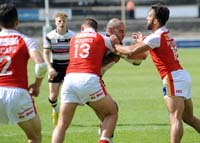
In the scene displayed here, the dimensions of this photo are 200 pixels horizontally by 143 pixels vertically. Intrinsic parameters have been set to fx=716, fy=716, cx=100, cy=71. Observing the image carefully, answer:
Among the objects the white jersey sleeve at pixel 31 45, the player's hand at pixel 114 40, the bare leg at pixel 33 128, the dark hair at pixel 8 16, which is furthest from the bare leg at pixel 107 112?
the dark hair at pixel 8 16

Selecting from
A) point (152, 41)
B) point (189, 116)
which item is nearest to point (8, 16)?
point (152, 41)

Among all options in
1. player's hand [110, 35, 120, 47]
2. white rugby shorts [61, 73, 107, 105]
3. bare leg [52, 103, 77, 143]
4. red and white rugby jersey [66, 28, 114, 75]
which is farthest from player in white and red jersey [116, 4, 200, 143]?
bare leg [52, 103, 77, 143]

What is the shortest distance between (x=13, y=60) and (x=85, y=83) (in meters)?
1.35

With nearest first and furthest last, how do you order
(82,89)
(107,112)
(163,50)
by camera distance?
(82,89), (107,112), (163,50)

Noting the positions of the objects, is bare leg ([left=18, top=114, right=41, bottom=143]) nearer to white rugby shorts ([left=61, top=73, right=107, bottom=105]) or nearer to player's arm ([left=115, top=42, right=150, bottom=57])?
white rugby shorts ([left=61, top=73, right=107, bottom=105])

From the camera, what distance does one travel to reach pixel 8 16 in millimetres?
9641

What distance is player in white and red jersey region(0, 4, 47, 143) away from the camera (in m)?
9.55

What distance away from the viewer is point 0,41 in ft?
31.9

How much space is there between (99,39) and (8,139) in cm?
350

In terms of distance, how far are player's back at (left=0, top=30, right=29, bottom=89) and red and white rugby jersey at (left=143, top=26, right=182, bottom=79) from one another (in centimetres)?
228

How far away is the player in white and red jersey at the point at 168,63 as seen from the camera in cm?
1112

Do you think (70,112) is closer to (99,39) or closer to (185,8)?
(99,39)

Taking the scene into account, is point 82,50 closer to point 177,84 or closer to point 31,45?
point 31,45

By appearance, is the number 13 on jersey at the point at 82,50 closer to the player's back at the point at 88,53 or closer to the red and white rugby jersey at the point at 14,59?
the player's back at the point at 88,53
